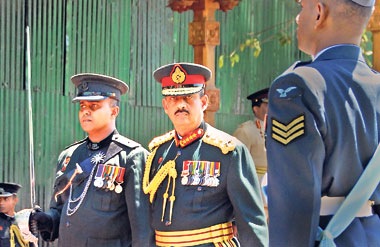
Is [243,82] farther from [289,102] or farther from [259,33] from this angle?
[289,102]

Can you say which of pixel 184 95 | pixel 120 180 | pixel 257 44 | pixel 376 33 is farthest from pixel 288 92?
pixel 257 44

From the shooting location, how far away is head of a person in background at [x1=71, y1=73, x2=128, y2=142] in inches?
257

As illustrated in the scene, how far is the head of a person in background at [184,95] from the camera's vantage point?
589cm

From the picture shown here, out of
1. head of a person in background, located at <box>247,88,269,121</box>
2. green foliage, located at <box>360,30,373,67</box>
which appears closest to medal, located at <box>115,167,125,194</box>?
head of a person in background, located at <box>247,88,269,121</box>

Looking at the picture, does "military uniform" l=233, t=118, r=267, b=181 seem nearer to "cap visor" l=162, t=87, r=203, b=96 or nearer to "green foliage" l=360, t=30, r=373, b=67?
"green foliage" l=360, t=30, r=373, b=67

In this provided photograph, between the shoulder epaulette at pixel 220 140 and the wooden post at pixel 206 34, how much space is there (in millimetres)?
3561

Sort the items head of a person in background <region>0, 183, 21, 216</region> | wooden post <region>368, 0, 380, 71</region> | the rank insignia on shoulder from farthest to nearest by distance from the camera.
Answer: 1. head of a person in background <region>0, 183, 21, 216</region>
2. wooden post <region>368, 0, 380, 71</region>
3. the rank insignia on shoulder

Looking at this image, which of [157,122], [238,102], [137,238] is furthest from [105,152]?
[238,102]

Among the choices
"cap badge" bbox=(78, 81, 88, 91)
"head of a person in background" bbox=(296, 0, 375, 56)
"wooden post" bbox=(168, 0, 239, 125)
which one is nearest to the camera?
"head of a person in background" bbox=(296, 0, 375, 56)

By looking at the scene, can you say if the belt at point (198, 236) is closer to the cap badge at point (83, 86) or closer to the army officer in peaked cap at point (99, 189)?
the army officer in peaked cap at point (99, 189)

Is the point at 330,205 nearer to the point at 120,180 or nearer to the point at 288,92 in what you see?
the point at 288,92

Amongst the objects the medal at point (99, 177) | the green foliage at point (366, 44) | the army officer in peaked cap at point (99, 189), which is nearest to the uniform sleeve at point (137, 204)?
the army officer in peaked cap at point (99, 189)

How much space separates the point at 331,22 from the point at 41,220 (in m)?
3.69

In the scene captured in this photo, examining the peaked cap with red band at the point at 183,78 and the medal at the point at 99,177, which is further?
the medal at the point at 99,177
